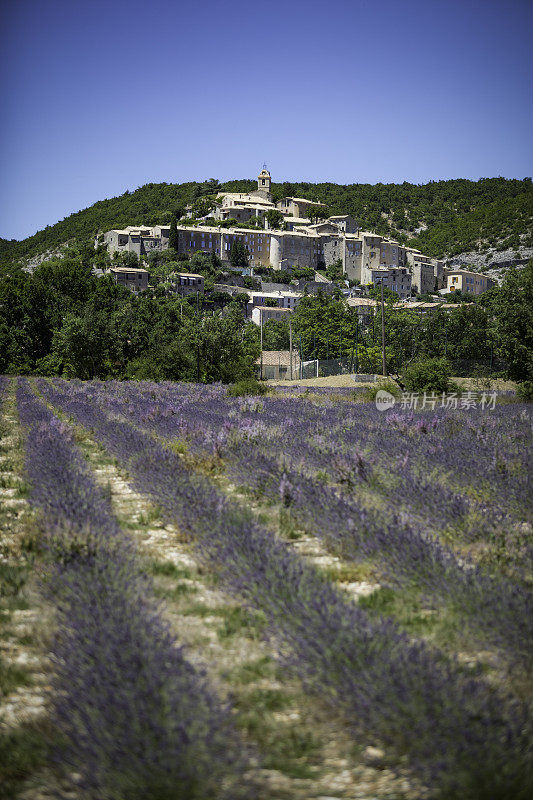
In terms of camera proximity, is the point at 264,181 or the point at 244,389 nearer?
the point at 244,389

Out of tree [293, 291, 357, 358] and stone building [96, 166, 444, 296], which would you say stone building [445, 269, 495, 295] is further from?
tree [293, 291, 357, 358]

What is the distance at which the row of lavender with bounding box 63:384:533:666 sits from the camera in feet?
11.2

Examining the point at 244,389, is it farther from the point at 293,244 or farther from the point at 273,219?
the point at 273,219

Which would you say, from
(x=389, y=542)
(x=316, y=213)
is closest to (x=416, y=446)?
(x=389, y=542)

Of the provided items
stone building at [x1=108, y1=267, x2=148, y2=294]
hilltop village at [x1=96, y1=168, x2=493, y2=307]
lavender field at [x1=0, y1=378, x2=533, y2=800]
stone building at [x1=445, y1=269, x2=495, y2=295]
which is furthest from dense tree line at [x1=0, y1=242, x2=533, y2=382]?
stone building at [x1=445, y1=269, x2=495, y2=295]

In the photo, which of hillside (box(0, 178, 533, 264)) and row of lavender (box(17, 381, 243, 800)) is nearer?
row of lavender (box(17, 381, 243, 800))

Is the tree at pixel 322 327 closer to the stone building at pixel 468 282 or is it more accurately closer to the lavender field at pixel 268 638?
the lavender field at pixel 268 638

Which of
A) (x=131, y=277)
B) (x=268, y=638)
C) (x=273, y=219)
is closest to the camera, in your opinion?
(x=268, y=638)

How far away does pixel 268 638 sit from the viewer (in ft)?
11.5

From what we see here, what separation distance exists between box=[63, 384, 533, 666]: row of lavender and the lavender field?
0.02 meters

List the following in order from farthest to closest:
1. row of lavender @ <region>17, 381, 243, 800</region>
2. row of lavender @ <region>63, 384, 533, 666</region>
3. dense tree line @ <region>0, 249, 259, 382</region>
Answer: dense tree line @ <region>0, 249, 259, 382</region>, row of lavender @ <region>63, 384, 533, 666</region>, row of lavender @ <region>17, 381, 243, 800</region>

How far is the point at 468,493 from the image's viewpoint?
22.6ft

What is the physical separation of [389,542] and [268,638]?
5.16 ft

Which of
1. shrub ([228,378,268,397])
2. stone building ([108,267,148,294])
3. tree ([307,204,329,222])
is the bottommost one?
shrub ([228,378,268,397])
